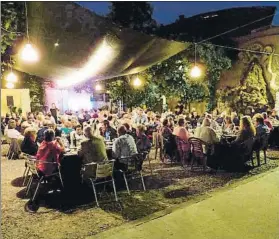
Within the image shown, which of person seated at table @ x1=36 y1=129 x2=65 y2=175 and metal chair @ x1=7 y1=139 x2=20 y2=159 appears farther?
metal chair @ x1=7 y1=139 x2=20 y2=159

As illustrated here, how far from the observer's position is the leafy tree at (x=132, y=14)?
538 inches

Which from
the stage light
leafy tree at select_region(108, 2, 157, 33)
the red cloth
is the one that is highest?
leafy tree at select_region(108, 2, 157, 33)

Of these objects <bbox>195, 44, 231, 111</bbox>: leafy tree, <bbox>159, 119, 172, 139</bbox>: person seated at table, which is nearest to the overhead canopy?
<bbox>159, 119, 172, 139</bbox>: person seated at table

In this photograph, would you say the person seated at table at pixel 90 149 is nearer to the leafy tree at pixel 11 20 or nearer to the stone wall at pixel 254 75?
the leafy tree at pixel 11 20

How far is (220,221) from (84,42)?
13.3 feet

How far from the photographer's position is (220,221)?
4348 mm

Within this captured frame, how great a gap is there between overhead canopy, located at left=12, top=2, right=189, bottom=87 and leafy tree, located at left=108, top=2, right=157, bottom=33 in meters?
5.58

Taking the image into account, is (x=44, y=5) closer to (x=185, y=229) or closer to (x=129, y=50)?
(x=129, y=50)

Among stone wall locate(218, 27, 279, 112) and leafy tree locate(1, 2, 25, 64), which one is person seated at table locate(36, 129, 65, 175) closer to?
leafy tree locate(1, 2, 25, 64)

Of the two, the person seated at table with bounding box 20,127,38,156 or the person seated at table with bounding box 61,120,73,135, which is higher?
the person seated at table with bounding box 61,120,73,135

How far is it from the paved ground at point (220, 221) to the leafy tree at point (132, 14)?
33.1 feet

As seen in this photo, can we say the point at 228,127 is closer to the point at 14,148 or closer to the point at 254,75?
the point at 254,75

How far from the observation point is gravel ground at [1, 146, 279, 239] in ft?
14.2

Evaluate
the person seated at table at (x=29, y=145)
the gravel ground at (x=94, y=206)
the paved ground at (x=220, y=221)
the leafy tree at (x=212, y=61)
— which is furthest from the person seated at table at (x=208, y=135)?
the leafy tree at (x=212, y=61)
